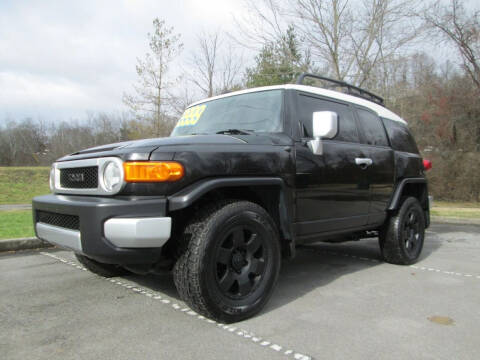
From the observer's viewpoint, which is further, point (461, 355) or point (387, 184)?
point (387, 184)

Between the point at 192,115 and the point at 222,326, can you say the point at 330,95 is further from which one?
the point at 222,326

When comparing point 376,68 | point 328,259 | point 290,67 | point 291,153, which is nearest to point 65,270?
point 291,153

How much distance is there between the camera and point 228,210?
8.77 feet

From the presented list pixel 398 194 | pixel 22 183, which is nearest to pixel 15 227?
pixel 398 194

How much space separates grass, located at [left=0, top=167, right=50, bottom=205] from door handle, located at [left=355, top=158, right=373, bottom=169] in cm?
2679

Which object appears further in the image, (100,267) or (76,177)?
(100,267)

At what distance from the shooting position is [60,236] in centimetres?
271

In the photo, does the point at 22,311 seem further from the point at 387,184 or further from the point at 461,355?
the point at 387,184

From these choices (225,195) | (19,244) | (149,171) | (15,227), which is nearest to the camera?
(149,171)

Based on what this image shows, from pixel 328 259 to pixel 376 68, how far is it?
8.98 metres

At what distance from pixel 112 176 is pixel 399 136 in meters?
3.77

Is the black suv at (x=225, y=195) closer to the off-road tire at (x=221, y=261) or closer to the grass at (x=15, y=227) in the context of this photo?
the off-road tire at (x=221, y=261)

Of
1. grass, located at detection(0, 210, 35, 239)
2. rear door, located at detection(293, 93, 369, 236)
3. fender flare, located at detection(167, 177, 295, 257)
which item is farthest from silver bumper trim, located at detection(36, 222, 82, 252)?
grass, located at detection(0, 210, 35, 239)

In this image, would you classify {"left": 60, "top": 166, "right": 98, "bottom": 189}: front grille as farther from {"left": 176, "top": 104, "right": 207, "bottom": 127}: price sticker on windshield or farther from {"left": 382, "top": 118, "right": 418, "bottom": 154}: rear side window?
{"left": 382, "top": 118, "right": 418, "bottom": 154}: rear side window
